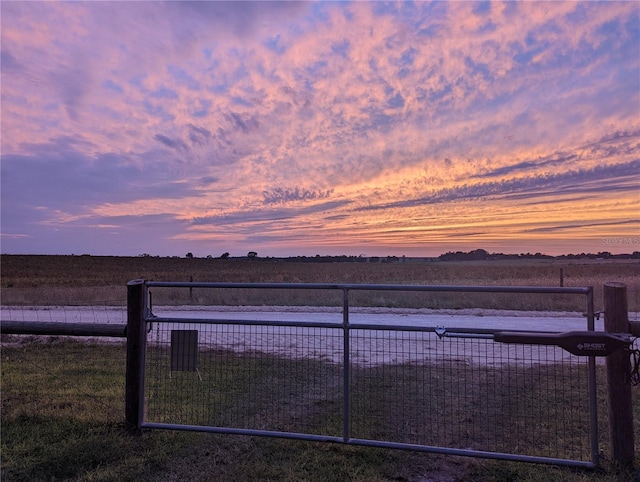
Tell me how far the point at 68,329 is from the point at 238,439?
2.55 metres

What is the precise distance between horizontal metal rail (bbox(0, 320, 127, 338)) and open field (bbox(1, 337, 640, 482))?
979 millimetres

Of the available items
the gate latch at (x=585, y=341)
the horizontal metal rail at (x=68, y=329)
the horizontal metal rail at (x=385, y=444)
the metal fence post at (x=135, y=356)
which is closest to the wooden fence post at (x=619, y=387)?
the gate latch at (x=585, y=341)

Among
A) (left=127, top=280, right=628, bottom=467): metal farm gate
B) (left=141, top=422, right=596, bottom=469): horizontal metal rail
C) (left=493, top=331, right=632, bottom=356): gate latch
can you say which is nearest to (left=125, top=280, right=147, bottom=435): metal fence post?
(left=127, top=280, right=628, bottom=467): metal farm gate

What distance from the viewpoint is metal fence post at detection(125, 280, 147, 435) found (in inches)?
197

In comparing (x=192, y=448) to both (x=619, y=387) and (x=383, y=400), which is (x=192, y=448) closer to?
(x=383, y=400)

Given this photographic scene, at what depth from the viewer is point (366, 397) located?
6.33m

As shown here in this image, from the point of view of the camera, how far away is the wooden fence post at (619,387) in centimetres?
414

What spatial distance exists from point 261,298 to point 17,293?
15099 mm

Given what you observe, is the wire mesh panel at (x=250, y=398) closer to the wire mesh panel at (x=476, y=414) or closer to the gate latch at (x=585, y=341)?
the wire mesh panel at (x=476, y=414)

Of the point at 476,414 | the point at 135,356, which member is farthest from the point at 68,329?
the point at 476,414

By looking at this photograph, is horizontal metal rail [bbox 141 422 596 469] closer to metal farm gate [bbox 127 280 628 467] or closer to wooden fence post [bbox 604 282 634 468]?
metal farm gate [bbox 127 280 628 467]

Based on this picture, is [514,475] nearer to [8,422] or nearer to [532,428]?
[532,428]

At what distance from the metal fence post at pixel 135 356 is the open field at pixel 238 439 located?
0.20m

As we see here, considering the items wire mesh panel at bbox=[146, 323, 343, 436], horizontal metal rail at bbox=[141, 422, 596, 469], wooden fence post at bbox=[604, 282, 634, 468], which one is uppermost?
wooden fence post at bbox=[604, 282, 634, 468]
